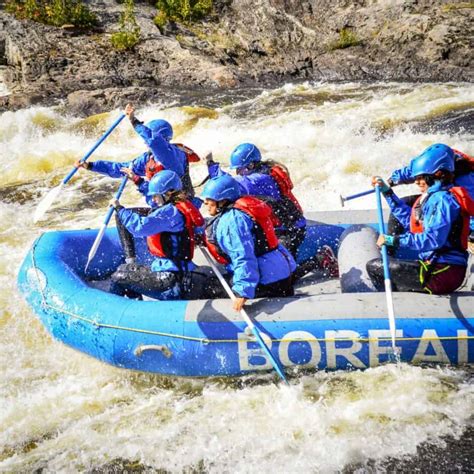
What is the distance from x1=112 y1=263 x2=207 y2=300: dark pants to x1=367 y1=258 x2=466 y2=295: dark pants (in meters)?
1.36

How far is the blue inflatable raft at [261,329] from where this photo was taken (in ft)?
13.1

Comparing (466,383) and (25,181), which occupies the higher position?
(25,181)

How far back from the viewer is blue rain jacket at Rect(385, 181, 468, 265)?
391 cm

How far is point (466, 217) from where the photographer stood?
3975 mm

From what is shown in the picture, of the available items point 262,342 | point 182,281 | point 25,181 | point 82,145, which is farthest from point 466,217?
point 82,145

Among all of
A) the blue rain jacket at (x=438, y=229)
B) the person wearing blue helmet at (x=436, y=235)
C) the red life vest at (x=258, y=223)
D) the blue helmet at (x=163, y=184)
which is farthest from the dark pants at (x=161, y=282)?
the blue rain jacket at (x=438, y=229)

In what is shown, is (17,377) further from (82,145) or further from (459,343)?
(82,145)

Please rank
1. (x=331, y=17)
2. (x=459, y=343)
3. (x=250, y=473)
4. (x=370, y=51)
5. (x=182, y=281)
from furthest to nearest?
(x=331, y=17) → (x=370, y=51) → (x=182, y=281) → (x=459, y=343) → (x=250, y=473)

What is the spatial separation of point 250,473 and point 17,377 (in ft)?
7.15

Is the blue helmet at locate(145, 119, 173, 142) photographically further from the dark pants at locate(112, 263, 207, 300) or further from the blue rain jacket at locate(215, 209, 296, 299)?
the blue rain jacket at locate(215, 209, 296, 299)

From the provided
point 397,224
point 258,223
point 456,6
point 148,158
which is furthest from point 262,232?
point 456,6

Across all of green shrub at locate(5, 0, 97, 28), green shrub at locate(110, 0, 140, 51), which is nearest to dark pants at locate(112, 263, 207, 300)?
green shrub at locate(110, 0, 140, 51)

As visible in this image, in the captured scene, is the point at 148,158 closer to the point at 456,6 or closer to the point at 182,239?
the point at 182,239

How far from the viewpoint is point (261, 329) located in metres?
4.09
